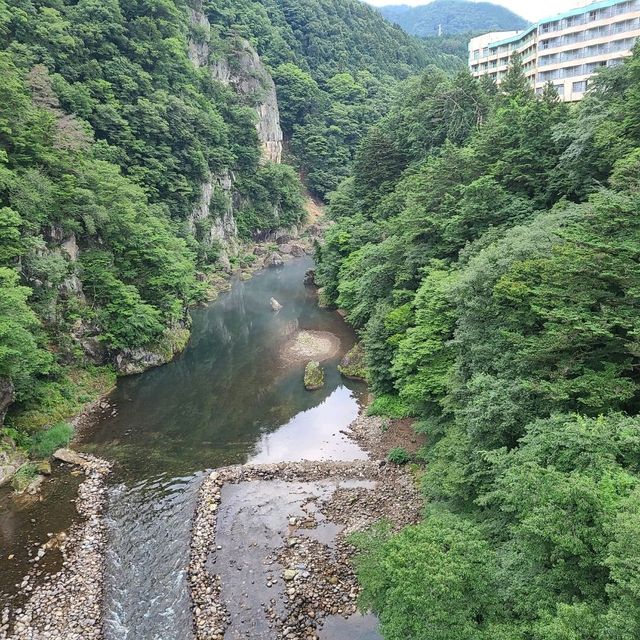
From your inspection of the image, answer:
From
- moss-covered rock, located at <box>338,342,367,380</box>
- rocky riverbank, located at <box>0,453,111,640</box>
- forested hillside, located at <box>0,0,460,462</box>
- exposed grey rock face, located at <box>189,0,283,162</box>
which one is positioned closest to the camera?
rocky riverbank, located at <box>0,453,111,640</box>

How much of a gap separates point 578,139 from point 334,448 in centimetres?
2069

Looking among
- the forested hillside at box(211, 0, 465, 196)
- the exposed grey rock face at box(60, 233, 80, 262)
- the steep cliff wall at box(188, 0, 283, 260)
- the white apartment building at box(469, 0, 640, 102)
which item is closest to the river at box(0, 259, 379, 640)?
the exposed grey rock face at box(60, 233, 80, 262)

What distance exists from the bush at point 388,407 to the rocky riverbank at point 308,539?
230 centimetres

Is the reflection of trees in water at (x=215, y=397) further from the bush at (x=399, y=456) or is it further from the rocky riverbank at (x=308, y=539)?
the bush at (x=399, y=456)

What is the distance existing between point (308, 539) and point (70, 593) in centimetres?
818

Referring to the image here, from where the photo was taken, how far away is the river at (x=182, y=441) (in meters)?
15.6

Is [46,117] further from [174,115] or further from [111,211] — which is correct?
[174,115]

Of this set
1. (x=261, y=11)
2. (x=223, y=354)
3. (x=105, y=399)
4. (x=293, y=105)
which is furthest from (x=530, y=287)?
(x=261, y=11)

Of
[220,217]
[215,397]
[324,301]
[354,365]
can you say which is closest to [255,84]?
[220,217]

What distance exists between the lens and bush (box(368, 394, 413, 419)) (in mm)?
25834

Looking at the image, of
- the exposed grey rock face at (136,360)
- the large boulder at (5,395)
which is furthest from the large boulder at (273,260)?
the large boulder at (5,395)

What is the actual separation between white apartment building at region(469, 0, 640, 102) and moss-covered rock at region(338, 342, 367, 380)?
36078mm

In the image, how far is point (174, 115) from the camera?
6047 centimetres

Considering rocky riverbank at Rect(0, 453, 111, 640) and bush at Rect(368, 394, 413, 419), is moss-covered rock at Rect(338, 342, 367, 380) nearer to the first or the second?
bush at Rect(368, 394, 413, 419)
